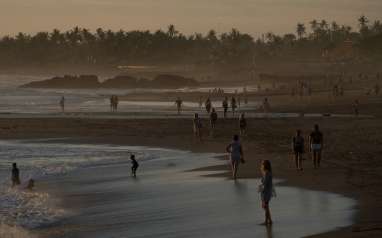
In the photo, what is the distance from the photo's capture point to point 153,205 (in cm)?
1836

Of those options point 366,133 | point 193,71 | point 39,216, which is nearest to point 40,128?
point 366,133

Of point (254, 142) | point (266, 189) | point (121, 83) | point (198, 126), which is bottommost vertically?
point (254, 142)

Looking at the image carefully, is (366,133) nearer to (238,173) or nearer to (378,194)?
(238,173)

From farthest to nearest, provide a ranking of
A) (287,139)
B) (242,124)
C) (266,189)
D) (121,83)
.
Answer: (121,83) < (242,124) < (287,139) < (266,189)

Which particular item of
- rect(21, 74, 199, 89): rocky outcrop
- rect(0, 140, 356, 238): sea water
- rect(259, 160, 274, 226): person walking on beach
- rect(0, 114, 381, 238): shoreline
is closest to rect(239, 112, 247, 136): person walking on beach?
rect(0, 114, 381, 238): shoreline

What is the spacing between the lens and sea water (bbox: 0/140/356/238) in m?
15.2

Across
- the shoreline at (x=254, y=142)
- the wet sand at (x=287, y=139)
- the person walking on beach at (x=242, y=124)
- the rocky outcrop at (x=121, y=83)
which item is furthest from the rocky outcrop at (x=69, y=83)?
the person walking on beach at (x=242, y=124)

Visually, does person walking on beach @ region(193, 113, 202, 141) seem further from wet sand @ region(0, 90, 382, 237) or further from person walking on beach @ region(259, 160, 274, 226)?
person walking on beach @ region(259, 160, 274, 226)

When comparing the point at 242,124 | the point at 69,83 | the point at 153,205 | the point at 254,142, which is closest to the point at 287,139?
the point at 254,142

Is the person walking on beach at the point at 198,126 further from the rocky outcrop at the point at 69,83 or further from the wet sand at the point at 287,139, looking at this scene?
the rocky outcrop at the point at 69,83

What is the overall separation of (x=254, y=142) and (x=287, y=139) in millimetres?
1574

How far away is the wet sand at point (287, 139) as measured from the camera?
19203mm

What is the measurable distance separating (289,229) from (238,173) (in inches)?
346

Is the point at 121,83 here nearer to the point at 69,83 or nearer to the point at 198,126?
the point at 69,83
